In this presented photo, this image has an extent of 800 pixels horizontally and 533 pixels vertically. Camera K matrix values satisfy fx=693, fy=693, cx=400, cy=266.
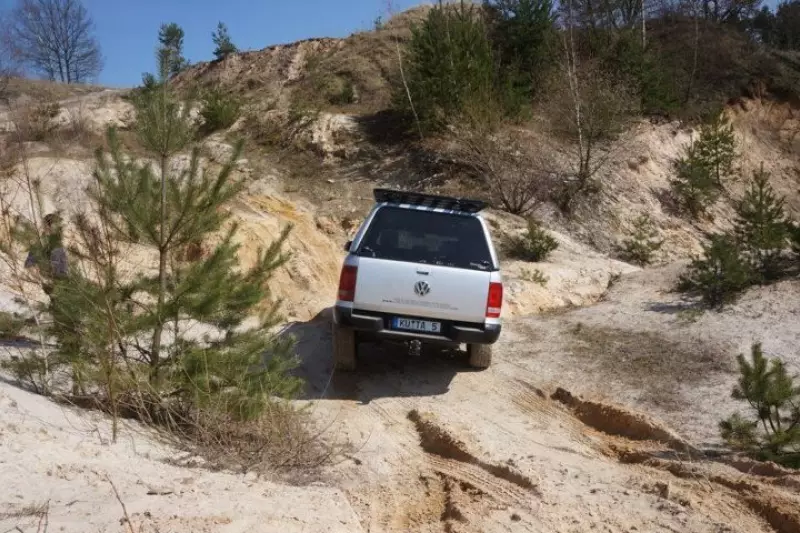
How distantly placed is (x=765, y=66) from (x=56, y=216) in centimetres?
2758

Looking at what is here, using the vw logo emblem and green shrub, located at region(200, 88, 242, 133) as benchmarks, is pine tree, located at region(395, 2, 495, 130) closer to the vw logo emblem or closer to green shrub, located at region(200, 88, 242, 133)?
green shrub, located at region(200, 88, 242, 133)

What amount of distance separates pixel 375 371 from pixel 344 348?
0.65 meters

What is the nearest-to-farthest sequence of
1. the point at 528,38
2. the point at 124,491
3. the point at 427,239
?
the point at 124,491 → the point at 427,239 → the point at 528,38

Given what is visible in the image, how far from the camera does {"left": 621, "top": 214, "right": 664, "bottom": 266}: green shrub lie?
1636 centimetres

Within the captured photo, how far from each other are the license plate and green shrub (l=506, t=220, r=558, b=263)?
7270 millimetres

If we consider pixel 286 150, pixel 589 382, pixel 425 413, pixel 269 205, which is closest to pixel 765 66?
pixel 286 150

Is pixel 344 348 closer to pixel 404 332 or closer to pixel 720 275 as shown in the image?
pixel 404 332

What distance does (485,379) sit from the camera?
7.83m

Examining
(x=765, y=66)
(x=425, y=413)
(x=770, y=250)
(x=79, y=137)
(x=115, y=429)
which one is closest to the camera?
(x=115, y=429)

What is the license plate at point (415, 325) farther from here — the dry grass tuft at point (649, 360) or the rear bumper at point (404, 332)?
the dry grass tuft at point (649, 360)

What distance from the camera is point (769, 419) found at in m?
5.53

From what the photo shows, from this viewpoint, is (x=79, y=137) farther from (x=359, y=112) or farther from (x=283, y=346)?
(x=359, y=112)

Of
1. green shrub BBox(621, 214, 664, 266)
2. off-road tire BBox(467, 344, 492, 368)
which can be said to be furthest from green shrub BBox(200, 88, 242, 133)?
off-road tire BBox(467, 344, 492, 368)

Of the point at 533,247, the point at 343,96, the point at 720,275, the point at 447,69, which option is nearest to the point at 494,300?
the point at 720,275
